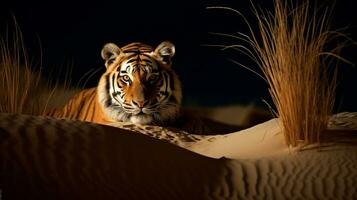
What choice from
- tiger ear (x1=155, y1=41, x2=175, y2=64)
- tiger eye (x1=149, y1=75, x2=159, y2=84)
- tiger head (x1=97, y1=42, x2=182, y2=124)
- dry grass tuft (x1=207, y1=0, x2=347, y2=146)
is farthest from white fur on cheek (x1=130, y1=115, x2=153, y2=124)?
dry grass tuft (x1=207, y1=0, x2=347, y2=146)

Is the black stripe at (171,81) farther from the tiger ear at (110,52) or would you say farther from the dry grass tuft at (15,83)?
the dry grass tuft at (15,83)

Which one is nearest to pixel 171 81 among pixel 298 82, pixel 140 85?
pixel 140 85

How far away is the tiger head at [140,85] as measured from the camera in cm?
378

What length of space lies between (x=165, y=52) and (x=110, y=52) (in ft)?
1.06

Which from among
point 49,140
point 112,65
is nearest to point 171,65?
point 112,65

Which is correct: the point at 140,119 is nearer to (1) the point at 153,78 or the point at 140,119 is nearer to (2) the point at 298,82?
(1) the point at 153,78

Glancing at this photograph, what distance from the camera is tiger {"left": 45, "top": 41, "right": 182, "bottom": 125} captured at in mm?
3787

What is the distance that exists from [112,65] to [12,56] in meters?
0.57

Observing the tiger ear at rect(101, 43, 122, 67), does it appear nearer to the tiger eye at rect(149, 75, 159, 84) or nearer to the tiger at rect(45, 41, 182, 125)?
the tiger at rect(45, 41, 182, 125)

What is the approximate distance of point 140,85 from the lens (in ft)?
12.4

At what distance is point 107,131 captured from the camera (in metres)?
2.38

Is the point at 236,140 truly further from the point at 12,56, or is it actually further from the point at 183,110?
the point at 12,56

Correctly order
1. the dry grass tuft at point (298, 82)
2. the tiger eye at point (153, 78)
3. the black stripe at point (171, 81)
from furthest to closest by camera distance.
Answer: the black stripe at point (171, 81) → the tiger eye at point (153, 78) → the dry grass tuft at point (298, 82)

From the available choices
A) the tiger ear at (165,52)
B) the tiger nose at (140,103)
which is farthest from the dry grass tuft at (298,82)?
the tiger ear at (165,52)
